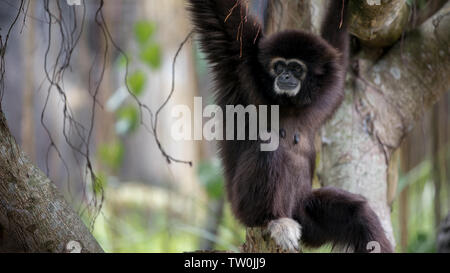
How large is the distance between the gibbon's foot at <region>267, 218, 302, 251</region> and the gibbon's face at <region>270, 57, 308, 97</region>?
1.14 m

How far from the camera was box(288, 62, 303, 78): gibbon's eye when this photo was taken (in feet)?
15.2

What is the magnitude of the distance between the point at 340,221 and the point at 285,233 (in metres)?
0.66

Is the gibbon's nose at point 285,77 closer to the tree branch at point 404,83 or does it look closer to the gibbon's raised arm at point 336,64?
the gibbon's raised arm at point 336,64

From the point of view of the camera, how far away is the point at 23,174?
2.93m

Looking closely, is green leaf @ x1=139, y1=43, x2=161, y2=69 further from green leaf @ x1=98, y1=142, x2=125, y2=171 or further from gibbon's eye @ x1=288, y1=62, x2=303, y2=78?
gibbon's eye @ x1=288, y1=62, x2=303, y2=78

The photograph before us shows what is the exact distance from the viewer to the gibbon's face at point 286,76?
4.52 m

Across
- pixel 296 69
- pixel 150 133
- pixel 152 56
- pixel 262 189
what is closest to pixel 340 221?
pixel 262 189

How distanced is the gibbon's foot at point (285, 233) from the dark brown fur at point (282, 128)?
0.45 feet

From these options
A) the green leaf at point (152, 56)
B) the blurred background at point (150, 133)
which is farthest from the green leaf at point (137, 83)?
the green leaf at point (152, 56)

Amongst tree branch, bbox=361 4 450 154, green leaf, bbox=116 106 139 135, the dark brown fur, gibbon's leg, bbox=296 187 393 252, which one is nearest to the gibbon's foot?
the dark brown fur

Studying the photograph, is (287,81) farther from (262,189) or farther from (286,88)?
(262,189)
